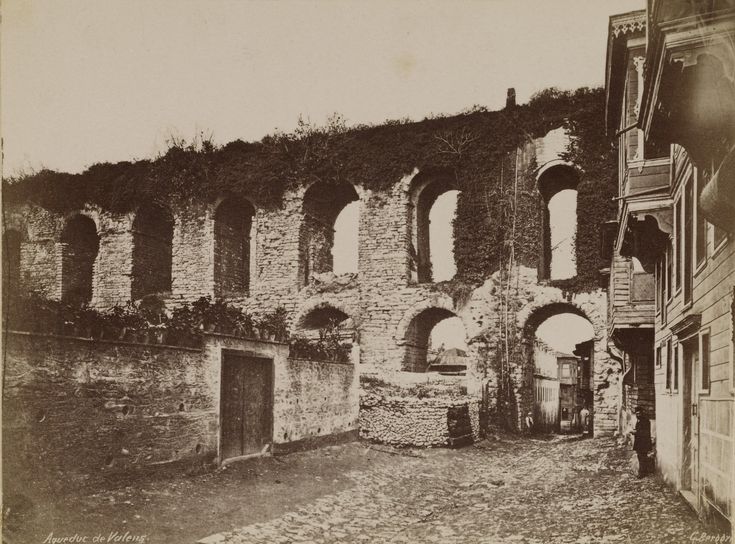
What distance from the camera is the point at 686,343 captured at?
9.00 meters

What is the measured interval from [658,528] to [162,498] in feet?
19.8

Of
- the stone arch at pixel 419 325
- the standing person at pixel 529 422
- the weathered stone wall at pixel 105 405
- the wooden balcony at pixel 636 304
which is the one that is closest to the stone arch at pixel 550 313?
the stone arch at pixel 419 325

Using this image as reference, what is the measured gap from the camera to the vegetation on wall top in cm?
2023

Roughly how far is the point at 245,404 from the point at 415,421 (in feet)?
16.0

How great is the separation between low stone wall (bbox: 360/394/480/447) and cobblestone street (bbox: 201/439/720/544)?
1.77 feet

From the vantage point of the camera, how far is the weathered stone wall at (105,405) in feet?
24.6

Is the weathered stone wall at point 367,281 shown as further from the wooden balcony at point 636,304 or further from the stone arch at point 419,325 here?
the wooden balcony at point 636,304

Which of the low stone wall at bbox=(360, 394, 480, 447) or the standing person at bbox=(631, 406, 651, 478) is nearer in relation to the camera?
the standing person at bbox=(631, 406, 651, 478)

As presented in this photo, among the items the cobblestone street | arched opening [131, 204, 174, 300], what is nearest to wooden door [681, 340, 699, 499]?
the cobblestone street

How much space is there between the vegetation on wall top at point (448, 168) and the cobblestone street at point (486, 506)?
7871 mm

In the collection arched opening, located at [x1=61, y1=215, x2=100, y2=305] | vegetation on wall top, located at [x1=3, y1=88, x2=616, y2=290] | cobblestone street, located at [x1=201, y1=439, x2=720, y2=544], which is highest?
vegetation on wall top, located at [x1=3, y1=88, x2=616, y2=290]

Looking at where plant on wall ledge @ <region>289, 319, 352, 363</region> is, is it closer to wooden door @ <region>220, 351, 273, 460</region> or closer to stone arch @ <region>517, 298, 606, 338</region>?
wooden door @ <region>220, 351, 273, 460</region>

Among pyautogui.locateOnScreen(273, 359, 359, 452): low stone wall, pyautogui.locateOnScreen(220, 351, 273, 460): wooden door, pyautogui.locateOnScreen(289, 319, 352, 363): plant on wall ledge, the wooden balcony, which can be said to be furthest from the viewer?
pyautogui.locateOnScreen(289, 319, 352, 363): plant on wall ledge

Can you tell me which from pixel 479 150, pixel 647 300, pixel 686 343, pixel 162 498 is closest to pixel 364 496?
pixel 162 498
